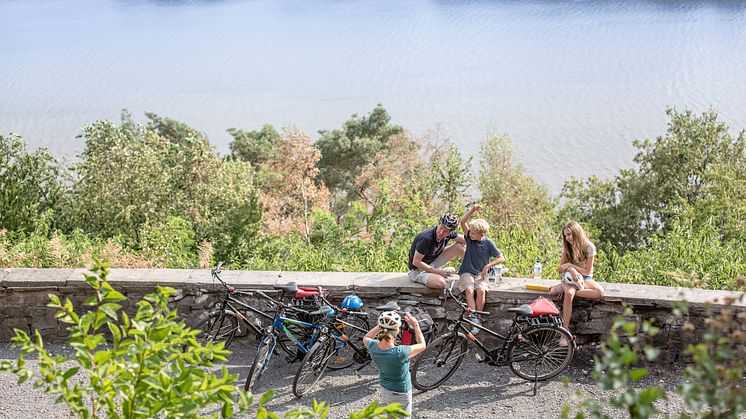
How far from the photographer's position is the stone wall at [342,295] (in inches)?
280

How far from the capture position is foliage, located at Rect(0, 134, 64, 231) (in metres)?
16.4

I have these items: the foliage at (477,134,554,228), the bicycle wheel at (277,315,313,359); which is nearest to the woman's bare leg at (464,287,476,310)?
the bicycle wheel at (277,315,313,359)

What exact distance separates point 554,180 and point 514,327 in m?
35.4

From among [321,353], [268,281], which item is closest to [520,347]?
[321,353]

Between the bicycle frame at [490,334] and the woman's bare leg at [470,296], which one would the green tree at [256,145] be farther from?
the bicycle frame at [490,334]

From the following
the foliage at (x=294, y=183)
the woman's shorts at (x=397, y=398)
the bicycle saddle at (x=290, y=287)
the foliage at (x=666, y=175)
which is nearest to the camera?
the woman's shorts at (x=397, y=398)

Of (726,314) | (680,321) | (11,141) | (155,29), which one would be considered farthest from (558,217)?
(155,29)

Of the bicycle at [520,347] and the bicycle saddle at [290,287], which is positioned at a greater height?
the bicycle saddle at [290,287]

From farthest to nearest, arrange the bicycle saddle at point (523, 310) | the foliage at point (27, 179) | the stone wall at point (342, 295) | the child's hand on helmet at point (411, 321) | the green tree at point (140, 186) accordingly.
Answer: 1. the green tree at point (140, 186)
2. the foliage at point (27, 179)
3. the stone wall at point (342, 295)
4. the bicycle saddle at point (523, 310)
5. the child's hand on helmet at point (411, 321)

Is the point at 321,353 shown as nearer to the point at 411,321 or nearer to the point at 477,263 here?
the point at 411,321

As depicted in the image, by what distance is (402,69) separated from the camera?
5931 centimetres

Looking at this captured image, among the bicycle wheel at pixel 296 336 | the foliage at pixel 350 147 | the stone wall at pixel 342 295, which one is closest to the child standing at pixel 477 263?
the stone wall at pixel 342 295

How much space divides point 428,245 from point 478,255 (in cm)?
48

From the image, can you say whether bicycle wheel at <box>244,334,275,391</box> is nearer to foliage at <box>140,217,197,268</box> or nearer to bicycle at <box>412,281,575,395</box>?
bicycle at <box>412,281,575,395</box>
